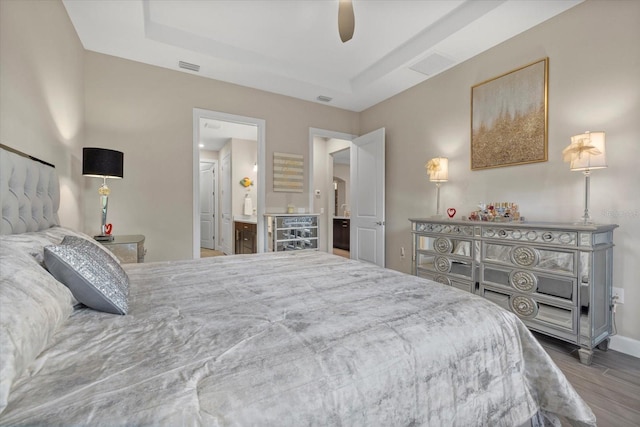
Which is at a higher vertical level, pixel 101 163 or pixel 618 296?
pixel 101 163

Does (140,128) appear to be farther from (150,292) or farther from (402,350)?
(402,350)

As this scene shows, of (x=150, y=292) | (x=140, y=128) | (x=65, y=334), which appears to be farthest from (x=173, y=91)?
(x=65, y=334)

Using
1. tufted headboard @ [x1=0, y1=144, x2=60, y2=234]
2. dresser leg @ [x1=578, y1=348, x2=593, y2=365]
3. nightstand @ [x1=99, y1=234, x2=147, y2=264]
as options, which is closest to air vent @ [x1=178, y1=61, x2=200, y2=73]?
tufted headboard @ [x1=0, y1=144, x2=60, y2=234]

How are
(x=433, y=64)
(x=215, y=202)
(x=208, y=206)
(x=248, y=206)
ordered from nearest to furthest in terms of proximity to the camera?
(x=433, y=64)
(x=248, y=206)
(x=215, y=202)
(x=208, y=206)

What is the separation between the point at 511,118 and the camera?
286cm

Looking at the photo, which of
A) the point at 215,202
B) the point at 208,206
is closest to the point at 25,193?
the point at 215,202

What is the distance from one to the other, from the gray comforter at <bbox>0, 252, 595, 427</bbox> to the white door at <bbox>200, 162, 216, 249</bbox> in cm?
626

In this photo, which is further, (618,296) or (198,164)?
(198,164)

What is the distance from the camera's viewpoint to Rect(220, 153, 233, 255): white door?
6441mm

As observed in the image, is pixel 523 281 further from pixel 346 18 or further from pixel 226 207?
pixel 226 207

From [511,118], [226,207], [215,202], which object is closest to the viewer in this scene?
[511,118]

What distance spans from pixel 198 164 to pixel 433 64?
3205mm

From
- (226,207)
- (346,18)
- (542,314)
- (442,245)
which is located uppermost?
(346,18)

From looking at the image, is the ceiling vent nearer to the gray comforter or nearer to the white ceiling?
the white ceiling
